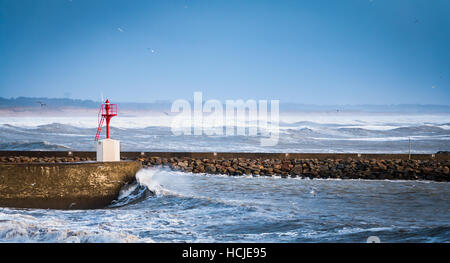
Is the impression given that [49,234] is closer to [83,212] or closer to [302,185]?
[83,212]

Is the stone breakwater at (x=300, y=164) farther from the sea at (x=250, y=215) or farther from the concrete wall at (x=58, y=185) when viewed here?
the concrete wall at (x=58, y=185)

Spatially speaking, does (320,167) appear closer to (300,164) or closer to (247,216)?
(300,164)

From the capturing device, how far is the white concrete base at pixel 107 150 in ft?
28.6

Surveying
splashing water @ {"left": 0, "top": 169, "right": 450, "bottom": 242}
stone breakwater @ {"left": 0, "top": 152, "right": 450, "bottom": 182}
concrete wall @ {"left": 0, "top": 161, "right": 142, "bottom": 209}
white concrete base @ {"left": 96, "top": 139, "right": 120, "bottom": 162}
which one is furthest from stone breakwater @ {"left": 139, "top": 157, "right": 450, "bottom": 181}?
concrete wall @ {"left": 0, "top": 161, "right": 142, "bottom": 209}

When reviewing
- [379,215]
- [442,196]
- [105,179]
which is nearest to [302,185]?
[442,196]

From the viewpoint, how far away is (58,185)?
8.05 metres

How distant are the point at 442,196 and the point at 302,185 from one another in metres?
2.99

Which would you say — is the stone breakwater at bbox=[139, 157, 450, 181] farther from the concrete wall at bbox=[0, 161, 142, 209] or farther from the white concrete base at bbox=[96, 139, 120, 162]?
the concrete wall at bbox=[0, 161, 142, 209]

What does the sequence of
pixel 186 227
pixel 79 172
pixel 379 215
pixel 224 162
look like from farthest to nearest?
pixel 224 162
pixel 79 172
pixel 379 215
pixel 186 227

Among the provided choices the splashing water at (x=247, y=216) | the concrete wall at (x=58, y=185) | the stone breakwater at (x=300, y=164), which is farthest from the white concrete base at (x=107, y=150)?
the stone breakwater at (x=300, y=164)

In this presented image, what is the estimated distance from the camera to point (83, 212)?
7.76 metres

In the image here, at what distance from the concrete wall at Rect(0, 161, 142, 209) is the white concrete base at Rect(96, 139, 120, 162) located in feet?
0.81

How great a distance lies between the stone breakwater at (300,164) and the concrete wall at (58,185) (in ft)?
17.1

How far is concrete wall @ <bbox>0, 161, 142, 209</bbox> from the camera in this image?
7.82 meters
